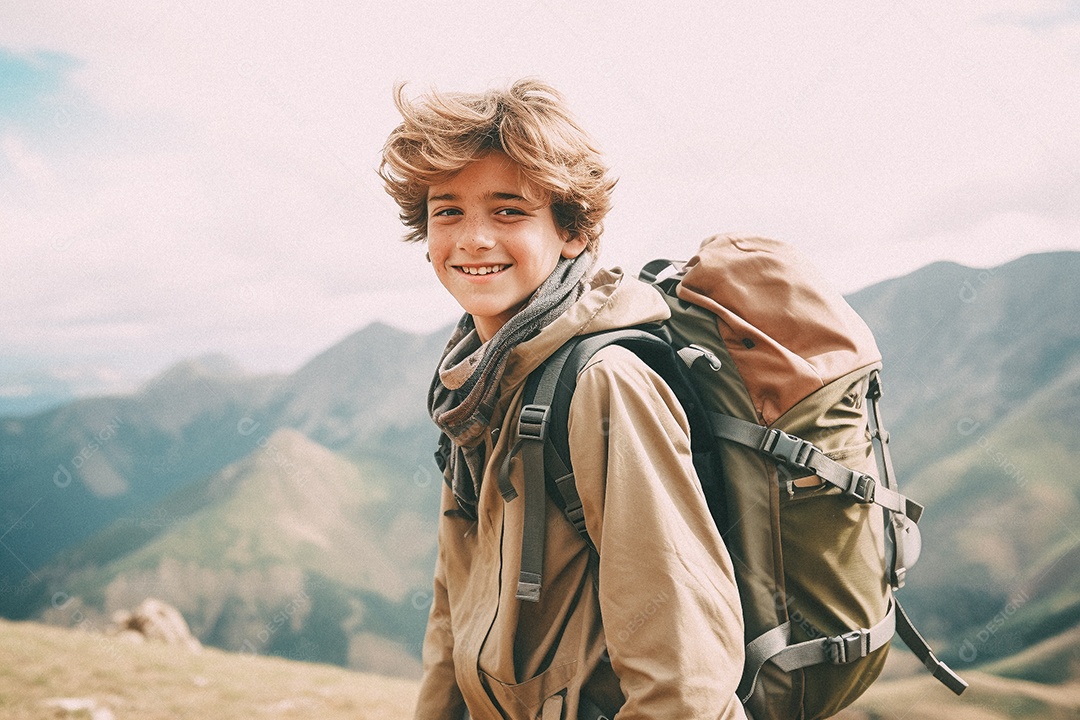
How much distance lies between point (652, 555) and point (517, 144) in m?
0.99

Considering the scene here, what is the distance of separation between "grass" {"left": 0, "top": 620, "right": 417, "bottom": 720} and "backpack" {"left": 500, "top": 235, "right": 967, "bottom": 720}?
3.80 m

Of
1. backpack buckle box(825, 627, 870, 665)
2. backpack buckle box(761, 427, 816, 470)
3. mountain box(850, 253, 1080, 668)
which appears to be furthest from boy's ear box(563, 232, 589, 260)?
mountain box(850, 253, 1080, 668)

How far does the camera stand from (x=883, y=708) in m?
4.79

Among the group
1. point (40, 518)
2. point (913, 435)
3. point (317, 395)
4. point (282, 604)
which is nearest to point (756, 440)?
point (913, 435)

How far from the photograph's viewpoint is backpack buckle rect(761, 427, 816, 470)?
5.37 ft

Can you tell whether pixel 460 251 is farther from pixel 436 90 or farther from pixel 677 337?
pixel 677 337

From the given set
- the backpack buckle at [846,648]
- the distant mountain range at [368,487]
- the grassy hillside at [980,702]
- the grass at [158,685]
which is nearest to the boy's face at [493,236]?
the backpack buckle at [846,648]

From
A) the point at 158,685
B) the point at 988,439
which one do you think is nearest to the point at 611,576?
the point at 158,685

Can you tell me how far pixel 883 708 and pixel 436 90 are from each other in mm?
4845

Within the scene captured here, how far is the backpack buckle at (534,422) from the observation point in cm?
152

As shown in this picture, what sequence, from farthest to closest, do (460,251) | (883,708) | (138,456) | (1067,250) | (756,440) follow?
1. (138,456)
2. (1067,250)
3. (883,708)
4. (460,251)
5. (756,440)

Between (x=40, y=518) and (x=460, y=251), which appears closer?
(x=460, y=251)

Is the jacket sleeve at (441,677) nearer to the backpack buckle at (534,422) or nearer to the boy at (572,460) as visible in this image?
the boy at (572,460)

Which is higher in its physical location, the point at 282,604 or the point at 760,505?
the point at 760,505
